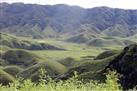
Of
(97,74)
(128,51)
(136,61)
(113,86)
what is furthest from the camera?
(97,74)

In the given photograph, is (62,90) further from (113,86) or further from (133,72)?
(133,72)

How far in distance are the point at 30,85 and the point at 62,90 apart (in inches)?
32.9

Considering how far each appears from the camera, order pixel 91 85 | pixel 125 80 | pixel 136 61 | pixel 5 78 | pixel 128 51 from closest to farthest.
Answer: pixel 91 85
pixel 125 80
pixel 136 61
pixel 128 51
pixel 5 78

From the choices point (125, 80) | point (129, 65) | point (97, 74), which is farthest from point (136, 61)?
point (97, 74)

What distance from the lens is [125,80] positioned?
73188 millimetres

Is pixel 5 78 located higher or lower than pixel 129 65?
lower

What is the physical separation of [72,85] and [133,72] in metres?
69.3

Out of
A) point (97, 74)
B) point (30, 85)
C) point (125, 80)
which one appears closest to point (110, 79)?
point (30, 85)

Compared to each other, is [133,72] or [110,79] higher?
[110,79]

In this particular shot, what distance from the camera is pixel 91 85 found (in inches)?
465

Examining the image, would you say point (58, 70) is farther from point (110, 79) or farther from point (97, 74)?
point (110, 79)

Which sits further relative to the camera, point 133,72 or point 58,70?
point 58,70

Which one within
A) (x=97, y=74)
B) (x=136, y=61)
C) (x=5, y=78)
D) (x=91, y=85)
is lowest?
(x=5, y=78)

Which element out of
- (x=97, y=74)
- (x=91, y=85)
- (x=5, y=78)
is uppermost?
(x=91, y=85)
